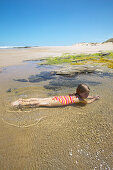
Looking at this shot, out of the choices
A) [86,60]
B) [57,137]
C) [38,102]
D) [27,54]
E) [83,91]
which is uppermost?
[27,54]

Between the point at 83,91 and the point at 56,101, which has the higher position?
the point at 83,91

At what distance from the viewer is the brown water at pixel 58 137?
153cm

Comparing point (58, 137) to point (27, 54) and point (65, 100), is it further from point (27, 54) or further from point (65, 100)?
point (27, 54)

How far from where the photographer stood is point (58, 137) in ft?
6.45

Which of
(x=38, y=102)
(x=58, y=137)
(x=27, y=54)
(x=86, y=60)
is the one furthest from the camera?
(x=27, y=54)

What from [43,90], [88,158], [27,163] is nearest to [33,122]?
[27,163]

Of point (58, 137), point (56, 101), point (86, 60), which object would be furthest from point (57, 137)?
point (86, 60)

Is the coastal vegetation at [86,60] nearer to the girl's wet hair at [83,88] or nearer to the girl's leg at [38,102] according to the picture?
the girl's wet hair at [83,88]

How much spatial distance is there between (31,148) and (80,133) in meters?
0.86

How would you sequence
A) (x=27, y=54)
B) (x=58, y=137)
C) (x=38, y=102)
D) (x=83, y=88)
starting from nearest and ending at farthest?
1. (x=58, y=137)
2. (x=38, y=102)
3. (x=83, y=88)
4. (x=27, y=54)

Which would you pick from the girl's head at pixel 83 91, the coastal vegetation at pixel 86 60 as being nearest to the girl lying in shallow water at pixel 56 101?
the girl's head at pixel 83 91

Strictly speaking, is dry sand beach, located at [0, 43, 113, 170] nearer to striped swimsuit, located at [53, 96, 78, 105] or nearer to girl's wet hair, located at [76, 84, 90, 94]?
striped swimsuit, located at [53, 96, 78, 105]

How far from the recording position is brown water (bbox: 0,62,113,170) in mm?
1531

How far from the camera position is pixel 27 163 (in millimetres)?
1529
